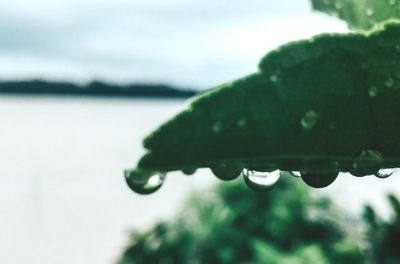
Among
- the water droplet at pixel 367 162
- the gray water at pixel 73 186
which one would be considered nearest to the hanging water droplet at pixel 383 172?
the water droplet at pixel 367 162

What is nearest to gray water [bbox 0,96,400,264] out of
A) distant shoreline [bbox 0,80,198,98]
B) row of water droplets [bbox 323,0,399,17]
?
distant shoreline [bbox 0,80,198,98]

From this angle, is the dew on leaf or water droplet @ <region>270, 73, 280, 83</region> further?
the dew on leaf

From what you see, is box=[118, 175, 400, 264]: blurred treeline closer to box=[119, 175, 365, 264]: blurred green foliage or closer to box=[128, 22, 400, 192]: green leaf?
box=[119, 175, 365, 264]: blurred green foliage

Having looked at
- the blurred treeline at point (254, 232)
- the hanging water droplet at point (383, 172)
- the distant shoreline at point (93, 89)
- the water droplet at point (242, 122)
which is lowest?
the blurred treeline at point (254, 232)

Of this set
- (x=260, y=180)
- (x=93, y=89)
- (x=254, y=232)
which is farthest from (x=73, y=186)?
(x=260, y=180)

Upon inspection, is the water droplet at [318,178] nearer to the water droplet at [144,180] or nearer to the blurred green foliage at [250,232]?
the water droplet at [144,180]

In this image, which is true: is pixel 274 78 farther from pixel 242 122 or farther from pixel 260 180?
pixel 260 180
